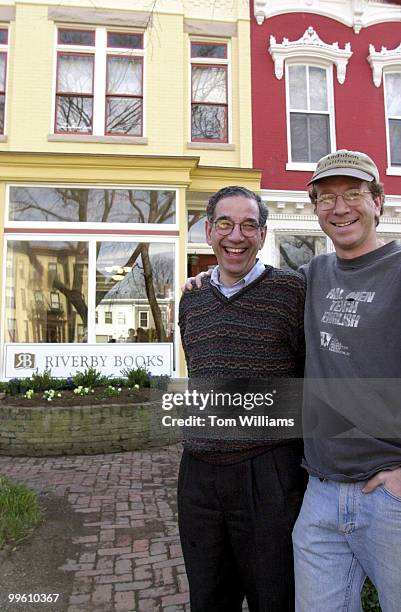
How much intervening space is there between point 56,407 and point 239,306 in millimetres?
4956

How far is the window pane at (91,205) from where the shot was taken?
8938 mm

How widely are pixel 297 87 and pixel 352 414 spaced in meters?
9.91

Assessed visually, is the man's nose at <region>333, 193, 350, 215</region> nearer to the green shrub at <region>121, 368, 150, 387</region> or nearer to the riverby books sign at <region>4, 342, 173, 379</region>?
the green shrub at <region>121, 368, 150, 387</region>

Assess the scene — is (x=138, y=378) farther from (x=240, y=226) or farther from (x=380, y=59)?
(x=380, y=59)

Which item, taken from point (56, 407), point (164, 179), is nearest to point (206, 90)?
point (164, 179)

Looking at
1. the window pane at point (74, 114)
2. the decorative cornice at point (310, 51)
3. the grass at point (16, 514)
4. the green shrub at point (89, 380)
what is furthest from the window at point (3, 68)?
the grass at point (16, 514)

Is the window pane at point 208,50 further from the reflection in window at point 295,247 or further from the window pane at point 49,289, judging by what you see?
the window pane at point 49,289

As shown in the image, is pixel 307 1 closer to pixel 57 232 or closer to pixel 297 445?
pixel 57 232

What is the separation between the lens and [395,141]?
33.6 feet

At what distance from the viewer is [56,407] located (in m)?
6.26

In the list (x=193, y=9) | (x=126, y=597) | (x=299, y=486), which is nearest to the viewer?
(x=299, y=486)

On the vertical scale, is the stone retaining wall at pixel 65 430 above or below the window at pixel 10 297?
below

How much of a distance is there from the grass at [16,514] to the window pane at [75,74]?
25.9 ft

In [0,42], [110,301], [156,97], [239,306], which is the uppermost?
[0,42]
